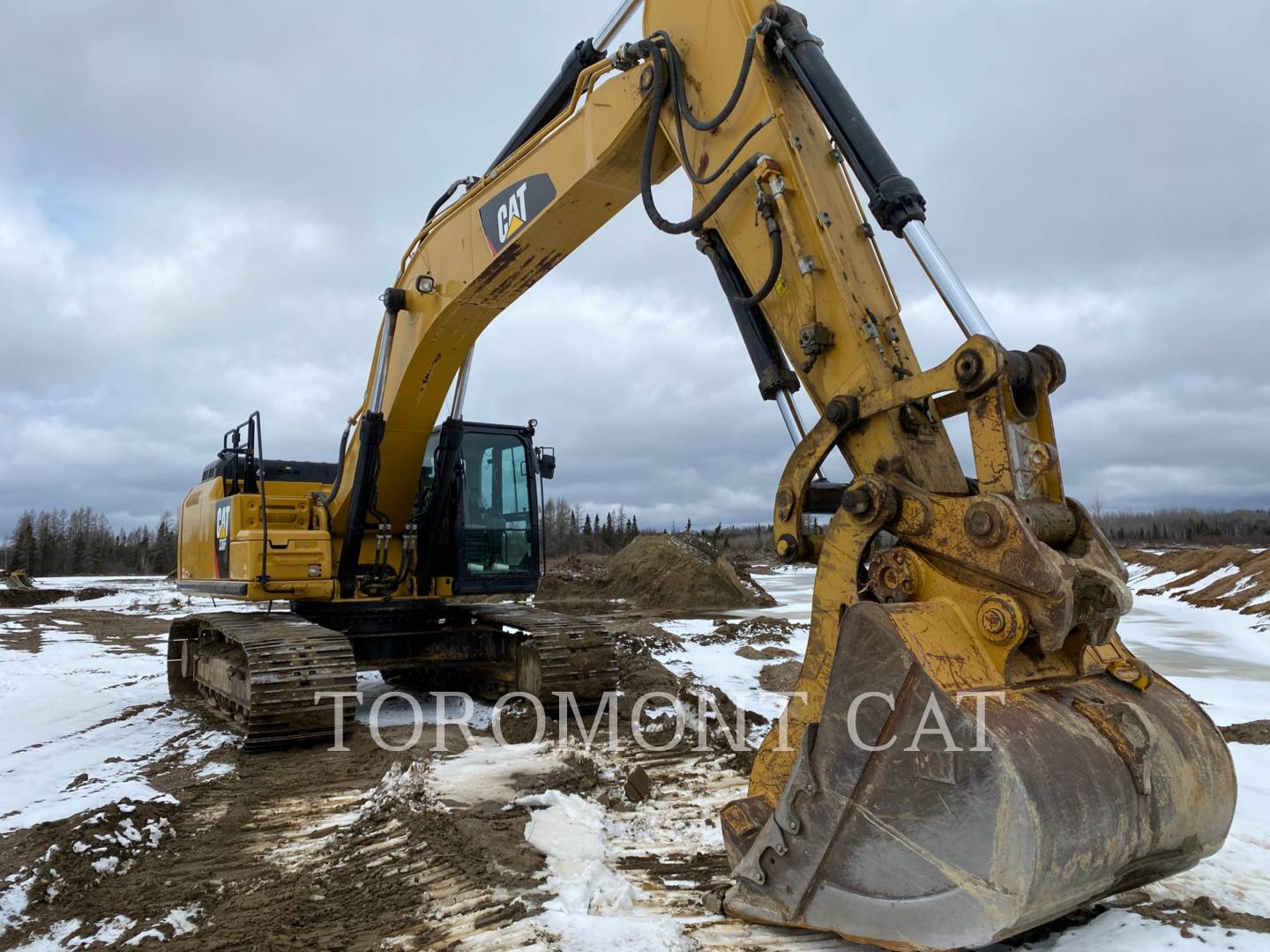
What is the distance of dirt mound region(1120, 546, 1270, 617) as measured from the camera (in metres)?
17.0

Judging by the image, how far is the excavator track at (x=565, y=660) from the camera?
23.5 ft

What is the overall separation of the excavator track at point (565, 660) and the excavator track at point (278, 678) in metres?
1.41

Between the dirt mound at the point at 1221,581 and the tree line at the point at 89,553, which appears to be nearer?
the dirt mound at the point at 1221,581

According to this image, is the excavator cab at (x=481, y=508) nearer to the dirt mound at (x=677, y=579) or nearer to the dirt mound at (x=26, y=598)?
the dirt mound at (x=677, y=579)

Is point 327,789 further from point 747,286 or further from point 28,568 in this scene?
point 28,568

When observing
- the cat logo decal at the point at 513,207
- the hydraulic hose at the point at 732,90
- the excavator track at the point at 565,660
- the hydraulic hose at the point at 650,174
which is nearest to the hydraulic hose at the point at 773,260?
the hydraulic hose at the point at 650,174

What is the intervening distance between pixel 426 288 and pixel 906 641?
17.1ft

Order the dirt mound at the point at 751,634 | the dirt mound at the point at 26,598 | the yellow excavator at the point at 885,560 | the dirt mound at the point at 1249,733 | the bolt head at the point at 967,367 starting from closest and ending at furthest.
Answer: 1. the yellow excavator at the point at 885,560
2. the bolt head at the point at 967,367
3. the dirt mound at the point at 1249,733
4. the dirt mound at the point at 751,634
5. the dirt mound at the point at 26,598

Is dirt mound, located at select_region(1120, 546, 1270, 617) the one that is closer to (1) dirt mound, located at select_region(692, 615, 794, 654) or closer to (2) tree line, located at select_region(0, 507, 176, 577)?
(1) dirt mound, located at select_region(692, 615, 794, 654)

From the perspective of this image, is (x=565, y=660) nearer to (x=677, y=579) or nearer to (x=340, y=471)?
(x=340, y=471)

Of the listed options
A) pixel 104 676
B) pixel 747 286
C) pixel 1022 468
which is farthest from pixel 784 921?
pixel 104 676

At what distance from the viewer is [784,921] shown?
2.95m

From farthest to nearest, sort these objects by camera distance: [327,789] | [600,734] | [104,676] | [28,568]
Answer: [28,568]
[104,676]
[600,734]
[327,789]

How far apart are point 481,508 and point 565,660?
171 centimetres
